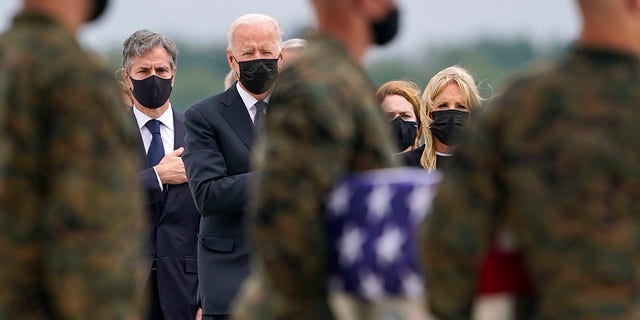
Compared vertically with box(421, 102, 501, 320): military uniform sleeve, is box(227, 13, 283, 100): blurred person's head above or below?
above

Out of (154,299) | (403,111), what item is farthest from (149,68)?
(403,111)

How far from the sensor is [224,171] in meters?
9.16

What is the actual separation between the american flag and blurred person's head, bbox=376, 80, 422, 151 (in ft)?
17.7

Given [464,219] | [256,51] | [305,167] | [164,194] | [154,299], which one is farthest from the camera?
[164,194]

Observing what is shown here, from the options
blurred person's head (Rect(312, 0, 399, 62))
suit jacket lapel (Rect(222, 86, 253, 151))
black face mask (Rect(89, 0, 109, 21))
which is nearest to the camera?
black face mask (Rect(89, 0, 109, 21))

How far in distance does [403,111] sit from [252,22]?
50.5 inches

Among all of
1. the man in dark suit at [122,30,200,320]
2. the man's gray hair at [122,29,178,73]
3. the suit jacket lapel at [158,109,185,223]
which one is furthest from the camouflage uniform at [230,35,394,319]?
the man's gray hair at [122,29,178,73]

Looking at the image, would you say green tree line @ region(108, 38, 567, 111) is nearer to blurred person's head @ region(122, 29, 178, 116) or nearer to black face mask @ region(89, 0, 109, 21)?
blurred person's head @ region(122, 29, 178, 116)

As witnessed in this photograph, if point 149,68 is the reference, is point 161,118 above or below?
below

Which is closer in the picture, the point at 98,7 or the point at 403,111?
the point at 98,7

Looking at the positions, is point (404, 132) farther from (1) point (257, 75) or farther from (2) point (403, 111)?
(1) point (257, 75)

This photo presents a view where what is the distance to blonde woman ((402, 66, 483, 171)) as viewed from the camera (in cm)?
930

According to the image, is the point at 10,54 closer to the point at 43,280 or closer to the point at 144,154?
the point at 43,280

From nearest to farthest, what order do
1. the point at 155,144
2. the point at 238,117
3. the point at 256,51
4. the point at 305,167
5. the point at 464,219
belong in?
the point at 464,219, the point at 305,167, the point at 238,117, the point at 256,51, the point at 155,144
